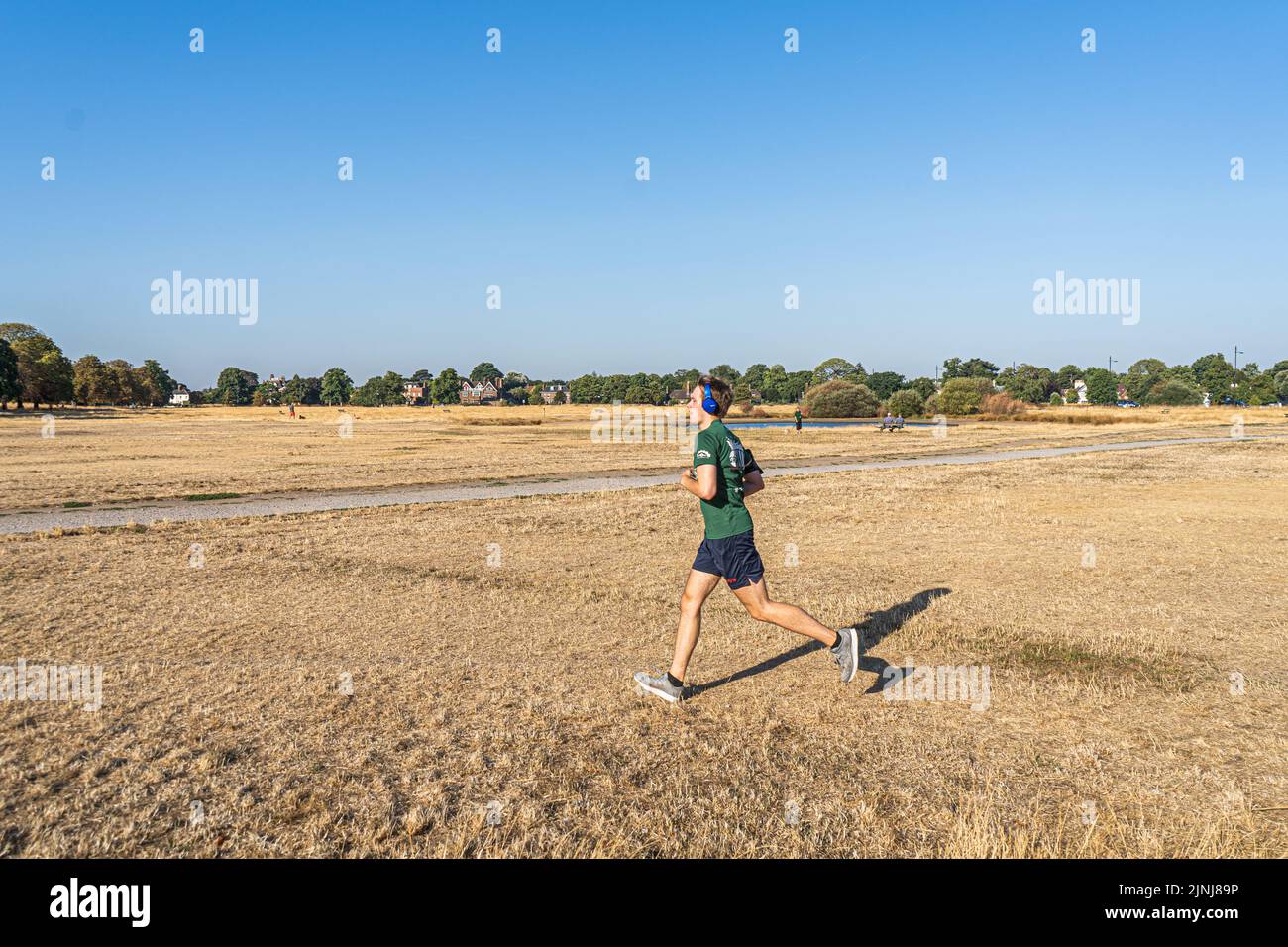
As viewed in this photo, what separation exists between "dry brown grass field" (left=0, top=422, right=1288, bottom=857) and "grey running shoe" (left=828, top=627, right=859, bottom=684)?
19 cm

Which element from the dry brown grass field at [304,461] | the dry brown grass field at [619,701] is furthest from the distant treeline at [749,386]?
the dry brown grass field at [619,701]

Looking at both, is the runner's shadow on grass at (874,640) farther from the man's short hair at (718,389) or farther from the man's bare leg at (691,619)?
the man's short hair at (718,389)

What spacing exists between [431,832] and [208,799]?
1.21 m

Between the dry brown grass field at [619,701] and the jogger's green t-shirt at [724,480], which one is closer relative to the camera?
the dry brown grass field at [619,701]

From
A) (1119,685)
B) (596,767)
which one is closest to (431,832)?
(596,767)

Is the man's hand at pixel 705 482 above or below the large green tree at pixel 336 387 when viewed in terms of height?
below

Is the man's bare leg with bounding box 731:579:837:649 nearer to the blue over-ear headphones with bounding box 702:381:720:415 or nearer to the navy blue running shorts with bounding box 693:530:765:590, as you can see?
the navy blue running shorts with bounding box 693:530:765:590

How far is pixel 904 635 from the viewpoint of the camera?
7660 millimetres

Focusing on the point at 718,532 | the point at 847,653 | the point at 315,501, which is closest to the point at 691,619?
the point at 718,532

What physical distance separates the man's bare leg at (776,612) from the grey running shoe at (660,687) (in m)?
0.30

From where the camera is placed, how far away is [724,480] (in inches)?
219

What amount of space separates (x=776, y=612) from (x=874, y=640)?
7.45ft

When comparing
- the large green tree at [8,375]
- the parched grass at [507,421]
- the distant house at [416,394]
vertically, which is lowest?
the parched grass at [507,421]

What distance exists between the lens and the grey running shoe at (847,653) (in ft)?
19.6
